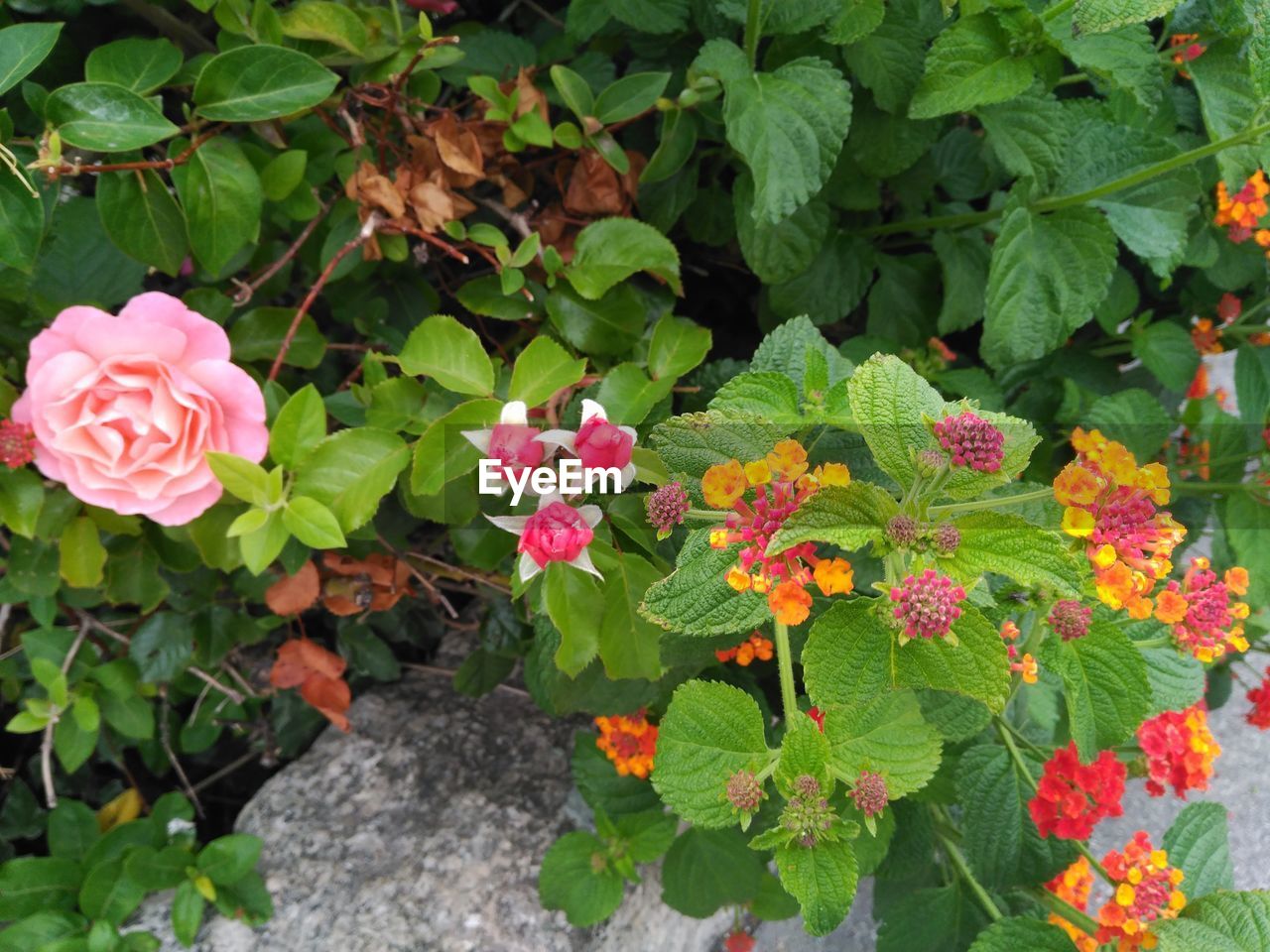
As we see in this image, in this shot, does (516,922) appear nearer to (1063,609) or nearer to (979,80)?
(1063,609)

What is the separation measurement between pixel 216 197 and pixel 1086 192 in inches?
33.0

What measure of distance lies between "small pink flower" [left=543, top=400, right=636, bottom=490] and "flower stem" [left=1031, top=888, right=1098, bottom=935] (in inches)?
26.3

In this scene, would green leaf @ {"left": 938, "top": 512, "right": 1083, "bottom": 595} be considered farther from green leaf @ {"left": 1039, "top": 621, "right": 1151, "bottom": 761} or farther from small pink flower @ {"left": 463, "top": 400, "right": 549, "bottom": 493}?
small pink flower @ {"left": 463, "top": 400, "right": 549, "bottom": 493}

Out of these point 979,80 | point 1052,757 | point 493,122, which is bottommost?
point 1052,757

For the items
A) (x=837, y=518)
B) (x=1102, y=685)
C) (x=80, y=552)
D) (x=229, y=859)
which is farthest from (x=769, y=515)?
(x=229, y=859)

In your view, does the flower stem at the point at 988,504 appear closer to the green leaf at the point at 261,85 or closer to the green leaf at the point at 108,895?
the green leaf at the point at 261,85

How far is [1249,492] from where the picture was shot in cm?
104

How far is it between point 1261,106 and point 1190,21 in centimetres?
20

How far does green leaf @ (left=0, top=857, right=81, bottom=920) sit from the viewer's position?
1.04m

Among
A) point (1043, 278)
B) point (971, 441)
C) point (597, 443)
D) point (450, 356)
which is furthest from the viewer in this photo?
point (1043, 278)

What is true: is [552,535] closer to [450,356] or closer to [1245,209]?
[450,356]

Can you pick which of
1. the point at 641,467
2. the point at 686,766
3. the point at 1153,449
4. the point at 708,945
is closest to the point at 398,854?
the point at 708,945

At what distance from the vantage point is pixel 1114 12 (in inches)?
28.4

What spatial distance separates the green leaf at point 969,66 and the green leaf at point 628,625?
51 cm
